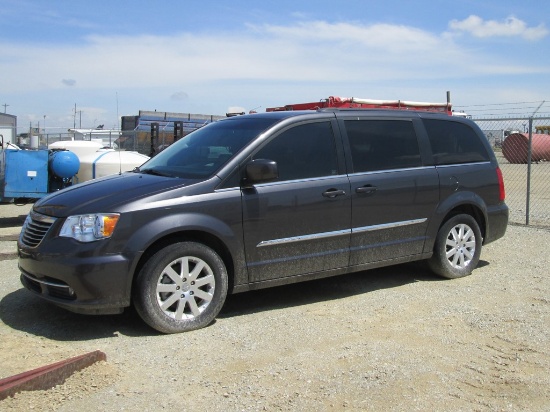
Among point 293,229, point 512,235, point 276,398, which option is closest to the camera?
point 276,398

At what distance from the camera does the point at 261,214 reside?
5156 mm

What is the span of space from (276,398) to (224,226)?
1.72 metres

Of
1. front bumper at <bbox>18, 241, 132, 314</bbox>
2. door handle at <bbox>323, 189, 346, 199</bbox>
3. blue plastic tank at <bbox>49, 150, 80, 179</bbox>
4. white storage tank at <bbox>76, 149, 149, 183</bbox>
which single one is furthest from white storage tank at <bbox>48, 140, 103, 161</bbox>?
door handle at <bbox>323, 189, 346, 199</bbox>

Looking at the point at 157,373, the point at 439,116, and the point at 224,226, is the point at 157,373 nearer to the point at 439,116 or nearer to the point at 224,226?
the point at 224,226

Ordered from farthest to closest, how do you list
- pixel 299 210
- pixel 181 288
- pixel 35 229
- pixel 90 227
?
pixel 299 210, pixel 35 229, pixel 181 288, pixel 90 227

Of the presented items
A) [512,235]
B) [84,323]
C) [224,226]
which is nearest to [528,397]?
[224,226]

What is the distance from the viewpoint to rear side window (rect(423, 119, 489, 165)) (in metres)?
6.59

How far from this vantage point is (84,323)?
505cm

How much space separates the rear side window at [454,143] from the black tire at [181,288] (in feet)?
9.82

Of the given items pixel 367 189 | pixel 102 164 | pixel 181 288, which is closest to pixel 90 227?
pixel 181 288

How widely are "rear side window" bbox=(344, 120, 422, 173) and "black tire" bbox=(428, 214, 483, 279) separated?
871 millimetres

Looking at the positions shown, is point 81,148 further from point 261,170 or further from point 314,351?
point 314,351

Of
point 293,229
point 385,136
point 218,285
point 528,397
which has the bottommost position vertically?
point 528,397

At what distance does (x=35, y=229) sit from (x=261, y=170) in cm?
195
